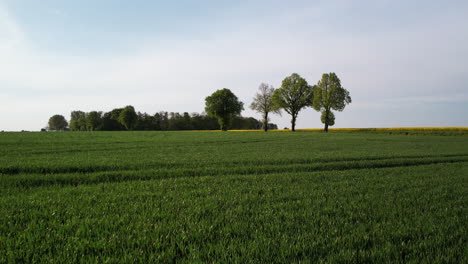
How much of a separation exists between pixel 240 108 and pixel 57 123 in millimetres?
141466

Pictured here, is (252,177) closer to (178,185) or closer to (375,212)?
(178,185)

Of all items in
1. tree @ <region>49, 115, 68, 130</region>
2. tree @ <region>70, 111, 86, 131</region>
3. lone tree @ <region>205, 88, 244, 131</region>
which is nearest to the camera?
lone tree @ <region>205, 88, 244, 131</region>

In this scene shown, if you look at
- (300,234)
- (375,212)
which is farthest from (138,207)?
(375,212)

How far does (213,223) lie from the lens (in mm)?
4949

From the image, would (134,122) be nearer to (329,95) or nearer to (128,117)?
(128,117)

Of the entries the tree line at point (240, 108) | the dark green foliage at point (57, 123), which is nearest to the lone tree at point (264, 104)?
the tree line at point (240, 108)

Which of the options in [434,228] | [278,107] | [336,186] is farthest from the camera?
[278,107]

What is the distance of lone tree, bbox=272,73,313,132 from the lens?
79750 mm

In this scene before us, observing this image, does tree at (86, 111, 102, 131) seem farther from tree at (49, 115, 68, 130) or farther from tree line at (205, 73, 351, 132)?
tree line at (205, 73, 351, 132)

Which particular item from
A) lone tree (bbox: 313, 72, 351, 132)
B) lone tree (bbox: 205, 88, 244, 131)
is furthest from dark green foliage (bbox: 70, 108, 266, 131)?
lone tree (bbox: 313, 72, 351, 132)

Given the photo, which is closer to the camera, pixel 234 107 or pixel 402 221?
pixel 402 221

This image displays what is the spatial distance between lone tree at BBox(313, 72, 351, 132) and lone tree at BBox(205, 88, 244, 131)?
31.1m

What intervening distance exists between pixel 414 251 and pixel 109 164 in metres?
12.2

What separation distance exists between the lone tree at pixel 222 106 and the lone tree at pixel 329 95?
31.1 m
